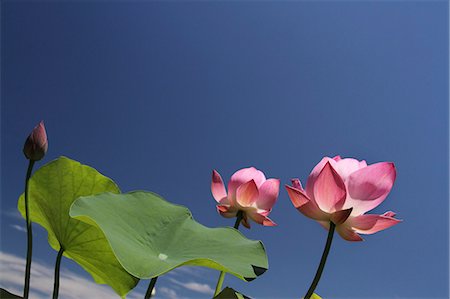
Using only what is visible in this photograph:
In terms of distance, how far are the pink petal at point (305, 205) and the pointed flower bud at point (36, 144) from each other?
455 mm

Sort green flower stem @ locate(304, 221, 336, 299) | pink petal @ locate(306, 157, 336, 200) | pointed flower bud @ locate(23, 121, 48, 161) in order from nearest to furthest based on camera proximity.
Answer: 1. green flower stem @ locate(304, 221, 336, 299)
2. pink petal @ locate(306, 157, 336, 200)
3. pointed flower bud @ locate(23, 121, 48, 161)

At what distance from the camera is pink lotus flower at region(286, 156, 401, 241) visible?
656mm

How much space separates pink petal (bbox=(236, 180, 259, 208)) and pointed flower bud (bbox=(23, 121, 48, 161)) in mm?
395

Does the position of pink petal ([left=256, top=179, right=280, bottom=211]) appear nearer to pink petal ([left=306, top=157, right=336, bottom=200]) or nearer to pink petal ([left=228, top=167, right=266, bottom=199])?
pink petal ([left=228, top=167, right=266, bottom=199])

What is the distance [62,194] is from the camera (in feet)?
2.87

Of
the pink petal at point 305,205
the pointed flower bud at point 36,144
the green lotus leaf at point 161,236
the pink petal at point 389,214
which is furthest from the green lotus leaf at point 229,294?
the pointed flower bud at point 36,144

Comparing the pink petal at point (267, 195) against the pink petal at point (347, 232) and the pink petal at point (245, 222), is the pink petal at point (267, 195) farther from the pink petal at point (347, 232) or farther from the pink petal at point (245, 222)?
the pink petal at point (347, 232)

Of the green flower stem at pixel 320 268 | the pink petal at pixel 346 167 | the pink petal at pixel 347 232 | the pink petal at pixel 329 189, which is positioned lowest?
the green flower stem at pixel 320 268

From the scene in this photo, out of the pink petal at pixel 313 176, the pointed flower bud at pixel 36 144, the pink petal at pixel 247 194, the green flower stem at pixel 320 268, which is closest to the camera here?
the green flower stem at pixel 320 268

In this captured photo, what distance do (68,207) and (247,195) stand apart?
0.37 metres

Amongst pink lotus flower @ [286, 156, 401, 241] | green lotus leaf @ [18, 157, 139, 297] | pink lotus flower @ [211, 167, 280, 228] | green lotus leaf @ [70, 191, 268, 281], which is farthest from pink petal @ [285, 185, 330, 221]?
green lotus leaf @ [18, 157, 139, 297]

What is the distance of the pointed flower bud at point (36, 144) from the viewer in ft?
2.59

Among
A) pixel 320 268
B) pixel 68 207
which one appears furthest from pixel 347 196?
pixel 68 207

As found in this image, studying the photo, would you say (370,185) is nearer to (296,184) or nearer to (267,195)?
(296,184)
